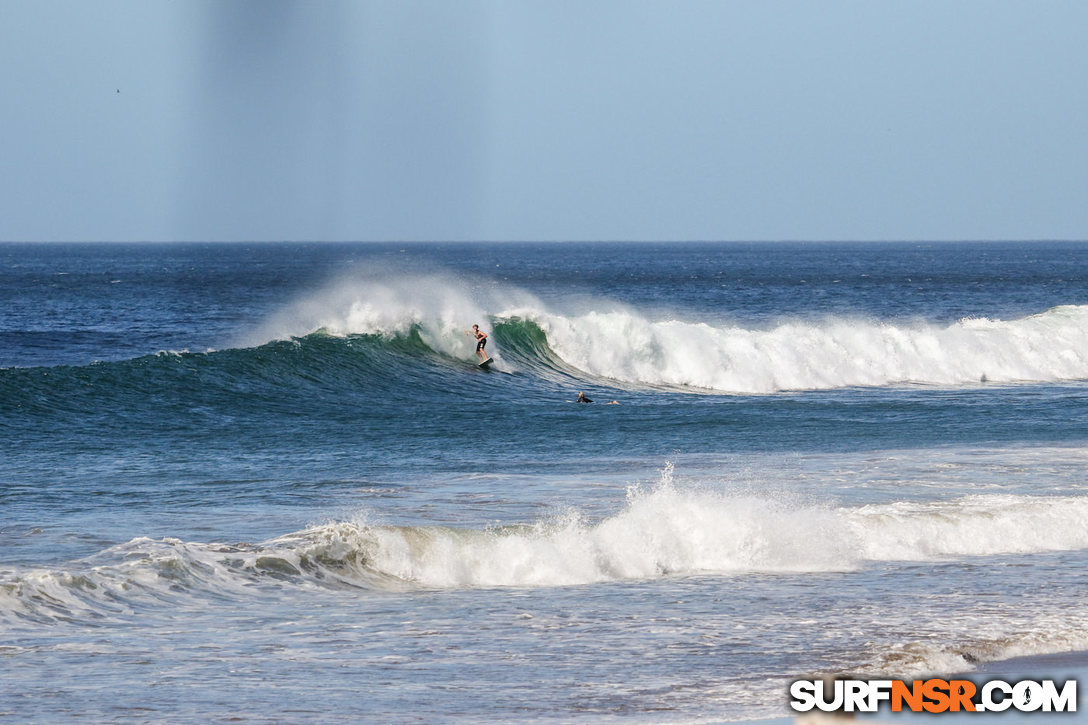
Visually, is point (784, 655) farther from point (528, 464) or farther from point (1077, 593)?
point (528, 464)

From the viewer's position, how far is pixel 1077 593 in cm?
1120

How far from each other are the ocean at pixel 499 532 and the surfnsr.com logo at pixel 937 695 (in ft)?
1.18

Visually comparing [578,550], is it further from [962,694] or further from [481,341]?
[481,341]

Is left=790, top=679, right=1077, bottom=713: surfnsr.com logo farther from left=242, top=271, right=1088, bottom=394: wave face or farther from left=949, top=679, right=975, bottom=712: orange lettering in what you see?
left=242, top=271, right=1088, bottom=394: wave face

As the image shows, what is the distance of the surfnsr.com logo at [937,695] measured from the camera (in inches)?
291

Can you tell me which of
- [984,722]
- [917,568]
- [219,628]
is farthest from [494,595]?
[984,722]

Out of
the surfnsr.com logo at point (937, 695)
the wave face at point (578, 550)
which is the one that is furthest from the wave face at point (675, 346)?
the surfnsr.com logo at point (937, 695)

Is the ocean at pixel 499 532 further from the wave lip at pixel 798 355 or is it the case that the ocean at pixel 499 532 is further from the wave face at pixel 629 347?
the wave lip at pixel 798 355

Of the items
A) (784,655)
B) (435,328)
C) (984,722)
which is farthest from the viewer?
(435,328)

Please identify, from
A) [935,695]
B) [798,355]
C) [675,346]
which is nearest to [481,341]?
[675,346]

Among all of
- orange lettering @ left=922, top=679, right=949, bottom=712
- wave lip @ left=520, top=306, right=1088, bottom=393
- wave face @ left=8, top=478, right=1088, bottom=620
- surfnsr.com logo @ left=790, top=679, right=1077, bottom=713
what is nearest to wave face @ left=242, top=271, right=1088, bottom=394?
wave lip @ left=520, top=306, right=1088, bottom=393

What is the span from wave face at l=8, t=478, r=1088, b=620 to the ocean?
38 millimetres

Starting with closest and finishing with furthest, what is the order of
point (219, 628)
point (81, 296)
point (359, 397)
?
1. point (219, 628)
2. point (359, 397)
3. point (81, 296)

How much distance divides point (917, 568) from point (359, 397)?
53.0 ft
